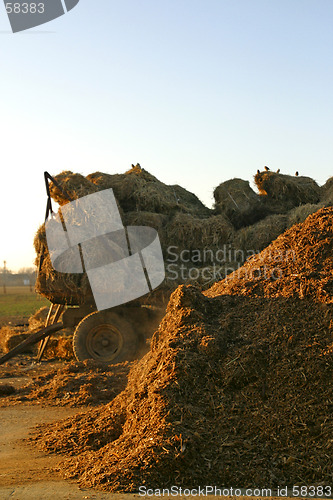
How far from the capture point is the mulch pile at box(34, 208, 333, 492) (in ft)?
11.5

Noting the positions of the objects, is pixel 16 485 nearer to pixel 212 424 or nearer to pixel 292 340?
pixel 212 424

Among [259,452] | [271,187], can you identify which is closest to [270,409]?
[259,452]

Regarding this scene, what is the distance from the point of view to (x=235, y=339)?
14.5ft

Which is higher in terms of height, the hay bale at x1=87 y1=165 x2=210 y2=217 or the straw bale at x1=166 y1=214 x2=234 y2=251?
the hay bale at x1=87 y1=165 x2=210 y2=217

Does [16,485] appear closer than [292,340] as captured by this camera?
Yes

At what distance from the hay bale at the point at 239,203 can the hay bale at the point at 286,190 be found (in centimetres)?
28

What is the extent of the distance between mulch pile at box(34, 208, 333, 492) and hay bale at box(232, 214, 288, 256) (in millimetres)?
3510

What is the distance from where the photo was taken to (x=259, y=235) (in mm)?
8773

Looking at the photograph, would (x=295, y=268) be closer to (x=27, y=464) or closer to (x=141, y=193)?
(x=27, y=464)

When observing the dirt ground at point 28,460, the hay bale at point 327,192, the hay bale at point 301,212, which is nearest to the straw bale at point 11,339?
the dirt ground at point 28,460

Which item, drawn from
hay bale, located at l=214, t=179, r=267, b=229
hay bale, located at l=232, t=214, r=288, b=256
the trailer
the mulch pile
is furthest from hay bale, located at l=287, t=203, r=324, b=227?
the mulch pile

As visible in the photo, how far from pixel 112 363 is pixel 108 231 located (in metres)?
2.23

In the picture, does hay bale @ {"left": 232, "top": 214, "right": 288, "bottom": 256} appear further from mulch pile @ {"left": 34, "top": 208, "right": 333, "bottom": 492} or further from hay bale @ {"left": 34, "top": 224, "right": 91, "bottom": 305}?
mulch pile @ {"left": 34, "top": 208, "right": 333, "bottom": 492}

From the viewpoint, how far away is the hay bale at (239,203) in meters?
9.48
